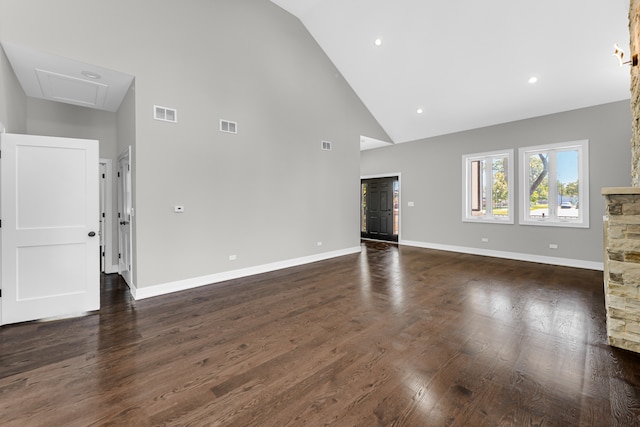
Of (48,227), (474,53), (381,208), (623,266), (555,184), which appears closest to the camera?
(623,266)

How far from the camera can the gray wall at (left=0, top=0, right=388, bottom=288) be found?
3447 mm

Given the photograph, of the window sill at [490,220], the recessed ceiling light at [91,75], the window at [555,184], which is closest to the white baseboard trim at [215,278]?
the recessed ceiling light at [91,75]

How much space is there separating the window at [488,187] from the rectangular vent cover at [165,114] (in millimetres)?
6378

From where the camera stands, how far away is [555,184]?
572 cm

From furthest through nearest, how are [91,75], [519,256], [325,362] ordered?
1. [519,256]
2. [91,75]
3. [325,362]

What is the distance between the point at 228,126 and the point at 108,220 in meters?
2.89

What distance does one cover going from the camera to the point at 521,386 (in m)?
1.94

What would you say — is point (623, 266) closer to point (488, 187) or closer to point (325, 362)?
point (325, 362)

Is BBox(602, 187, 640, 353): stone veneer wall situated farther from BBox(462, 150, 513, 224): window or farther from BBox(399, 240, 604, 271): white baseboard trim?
BBox(462, 150, 513, 224): window

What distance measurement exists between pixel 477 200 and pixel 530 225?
127 centimetres

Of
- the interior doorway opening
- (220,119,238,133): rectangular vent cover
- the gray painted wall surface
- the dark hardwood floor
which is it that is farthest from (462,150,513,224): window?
(220,119,238,133): rectangular vent cover

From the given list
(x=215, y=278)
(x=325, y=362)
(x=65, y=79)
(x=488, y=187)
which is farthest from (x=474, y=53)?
(x=65, y=79)

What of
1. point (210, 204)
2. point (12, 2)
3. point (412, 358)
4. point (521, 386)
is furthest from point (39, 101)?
point (521, 386)

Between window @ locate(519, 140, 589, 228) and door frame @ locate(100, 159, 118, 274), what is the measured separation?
27.1 feet
